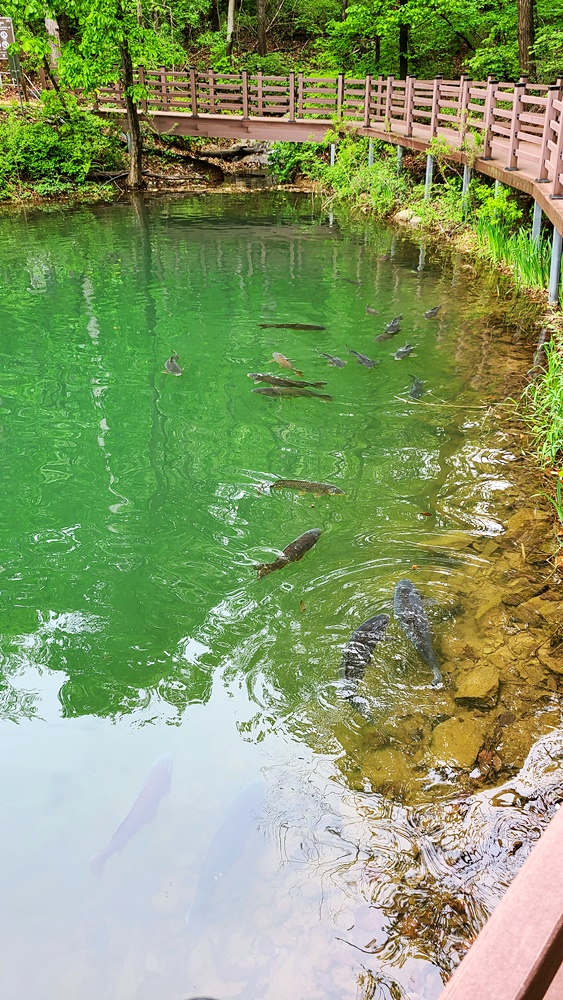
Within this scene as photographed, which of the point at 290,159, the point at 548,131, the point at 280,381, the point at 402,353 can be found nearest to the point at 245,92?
the point at 290,159

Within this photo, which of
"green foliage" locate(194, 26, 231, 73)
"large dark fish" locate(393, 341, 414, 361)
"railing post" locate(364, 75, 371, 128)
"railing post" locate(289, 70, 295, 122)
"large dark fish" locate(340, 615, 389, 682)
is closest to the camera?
"large dark fish" locate(340, 615, 389, 682)

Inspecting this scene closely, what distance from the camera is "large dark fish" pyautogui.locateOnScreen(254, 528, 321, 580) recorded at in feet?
16.2

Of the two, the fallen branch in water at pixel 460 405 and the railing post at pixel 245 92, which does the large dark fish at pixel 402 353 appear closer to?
the fallen branch in water at pixel 460 405

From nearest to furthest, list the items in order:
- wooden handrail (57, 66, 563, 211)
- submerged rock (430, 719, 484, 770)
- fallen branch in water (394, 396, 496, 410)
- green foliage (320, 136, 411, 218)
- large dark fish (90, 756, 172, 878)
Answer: large dark fish (90, 756, 172, 878) < submerged rock (430, 719, 484, 770) < fallen branch in water (394, 396, 496, 410) < wooden handrail (57, 66, 563, 211) < green foliage (320, 136, 411, 218)

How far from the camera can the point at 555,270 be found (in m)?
9.54

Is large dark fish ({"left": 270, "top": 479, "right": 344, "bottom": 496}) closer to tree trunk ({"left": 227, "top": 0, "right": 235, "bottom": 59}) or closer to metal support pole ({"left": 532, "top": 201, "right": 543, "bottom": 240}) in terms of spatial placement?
metal support pole ({"left": 532, "top": 201, "right": 543, "bottom": 240})

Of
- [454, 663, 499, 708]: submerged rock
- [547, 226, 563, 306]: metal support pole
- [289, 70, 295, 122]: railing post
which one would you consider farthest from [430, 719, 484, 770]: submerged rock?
[289, 70, 295, 122]: railing post

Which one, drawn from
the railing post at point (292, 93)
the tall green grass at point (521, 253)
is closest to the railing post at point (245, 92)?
the railing post at point (292, 93)

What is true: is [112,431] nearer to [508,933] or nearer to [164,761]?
[164,761]

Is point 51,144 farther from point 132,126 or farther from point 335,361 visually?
point 335,361

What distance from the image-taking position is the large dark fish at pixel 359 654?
12.7ft

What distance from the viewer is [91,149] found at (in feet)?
67.5

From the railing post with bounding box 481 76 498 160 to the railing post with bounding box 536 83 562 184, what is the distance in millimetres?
3136

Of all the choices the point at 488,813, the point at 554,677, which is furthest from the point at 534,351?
the point at 488,813
